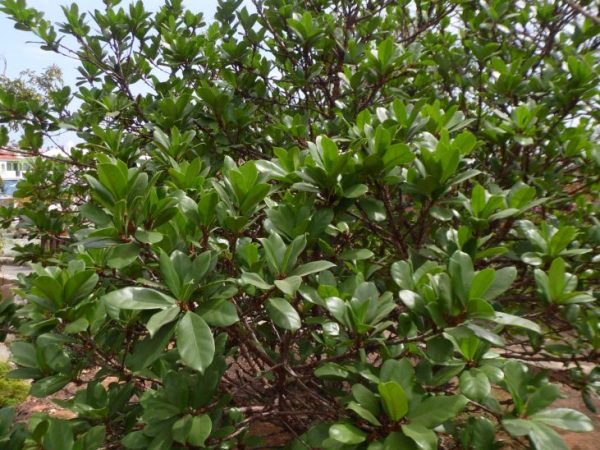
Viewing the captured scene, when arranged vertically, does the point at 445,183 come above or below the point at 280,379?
above

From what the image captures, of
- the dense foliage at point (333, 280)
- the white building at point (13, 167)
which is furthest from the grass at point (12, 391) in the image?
the dense foliage at point (333, 280)

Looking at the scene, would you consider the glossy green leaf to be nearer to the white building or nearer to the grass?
the white building

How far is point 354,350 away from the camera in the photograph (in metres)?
1.42

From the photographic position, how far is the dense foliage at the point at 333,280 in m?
1.25

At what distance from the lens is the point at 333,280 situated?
1.57 m

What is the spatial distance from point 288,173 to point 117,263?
713mm

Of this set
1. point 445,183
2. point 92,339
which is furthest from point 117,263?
point 445,183

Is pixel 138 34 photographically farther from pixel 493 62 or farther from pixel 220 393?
pixel 220 393

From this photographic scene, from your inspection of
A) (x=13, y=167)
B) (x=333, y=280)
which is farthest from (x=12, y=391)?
(x=13, y=167)

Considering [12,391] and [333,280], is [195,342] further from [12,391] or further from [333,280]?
[12,391]

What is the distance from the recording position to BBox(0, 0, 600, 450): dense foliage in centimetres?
125

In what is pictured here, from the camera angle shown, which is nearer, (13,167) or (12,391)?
(12,391)

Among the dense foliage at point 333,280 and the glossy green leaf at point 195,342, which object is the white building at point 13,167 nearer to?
the dense foliage at point 333,280

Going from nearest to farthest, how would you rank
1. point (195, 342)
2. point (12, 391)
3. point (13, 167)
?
point (195, 342)
point (12, 391)
point (13, 167)
